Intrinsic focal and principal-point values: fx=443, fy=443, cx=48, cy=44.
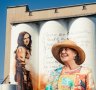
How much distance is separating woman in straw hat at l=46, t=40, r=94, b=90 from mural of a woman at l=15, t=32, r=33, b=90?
8.51 feet

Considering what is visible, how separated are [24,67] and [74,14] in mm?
8429

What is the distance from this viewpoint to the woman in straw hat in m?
48.7

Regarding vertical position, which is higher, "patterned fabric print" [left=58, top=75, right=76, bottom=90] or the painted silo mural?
the painted silo mural

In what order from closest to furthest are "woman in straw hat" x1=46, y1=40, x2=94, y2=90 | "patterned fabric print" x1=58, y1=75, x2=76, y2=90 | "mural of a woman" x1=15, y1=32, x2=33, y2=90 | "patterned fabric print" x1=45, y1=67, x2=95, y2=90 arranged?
1. "patterned fabric print" x1=45, y1=67, x2=95, y2=90
2. "woman in straw hat" x1=46, y1=40, x2=94, y2=90
3. "patterned fabric print" x1=58, y1=75, x2=76, y2=90
4. "mural of a woman" x1=15, y1=32, x2=33, y2=90

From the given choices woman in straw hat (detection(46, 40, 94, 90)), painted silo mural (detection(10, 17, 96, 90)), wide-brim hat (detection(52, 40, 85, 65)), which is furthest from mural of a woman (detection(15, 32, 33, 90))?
wide-brim hat (detection(52, 40, 85, 65))

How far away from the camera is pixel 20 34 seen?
5253 centimetres

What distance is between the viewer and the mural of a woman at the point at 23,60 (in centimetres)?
5091

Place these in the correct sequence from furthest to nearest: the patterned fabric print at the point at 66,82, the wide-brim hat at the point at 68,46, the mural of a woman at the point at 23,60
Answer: the mural of a woman at the point at 23,60, the wide-brim hat at the point at 68,46, the patterned fabric print at the point at 66,82

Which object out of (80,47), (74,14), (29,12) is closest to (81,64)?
(80,47)

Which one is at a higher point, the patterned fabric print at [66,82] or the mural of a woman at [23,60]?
the mural of a woman at [23,60]

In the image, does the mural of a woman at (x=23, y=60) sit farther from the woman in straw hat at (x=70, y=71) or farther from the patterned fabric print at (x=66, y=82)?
the patterned fabric print at (x=66, y=82)

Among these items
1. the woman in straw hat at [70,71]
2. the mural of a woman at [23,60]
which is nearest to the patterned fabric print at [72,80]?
the woman in straw hat at [70,71]

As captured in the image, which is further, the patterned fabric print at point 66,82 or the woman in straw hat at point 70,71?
the patterned fabric print at point 66,82

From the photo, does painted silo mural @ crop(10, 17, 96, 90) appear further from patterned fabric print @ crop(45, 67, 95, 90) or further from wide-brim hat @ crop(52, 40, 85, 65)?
wide-brim hat @ crop(52, 40, 85, 65)
